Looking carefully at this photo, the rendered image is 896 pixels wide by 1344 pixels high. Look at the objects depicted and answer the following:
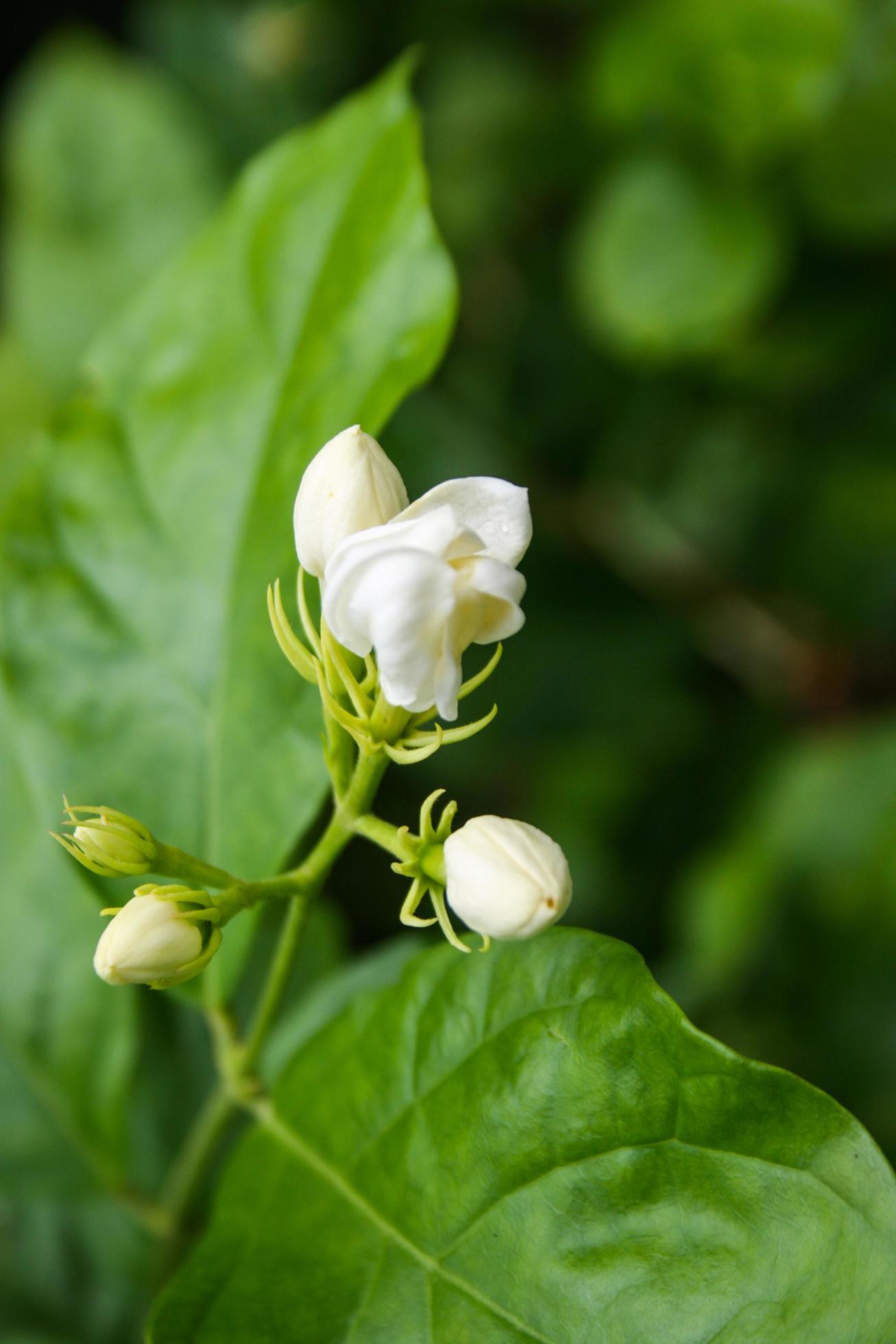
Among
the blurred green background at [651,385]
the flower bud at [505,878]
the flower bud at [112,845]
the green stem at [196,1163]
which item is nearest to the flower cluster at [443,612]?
the flower bud at [505,878]

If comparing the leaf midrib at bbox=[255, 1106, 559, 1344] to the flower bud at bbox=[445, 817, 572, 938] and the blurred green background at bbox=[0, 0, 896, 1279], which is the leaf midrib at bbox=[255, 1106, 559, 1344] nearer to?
the flower bud at bbox=[445, 817, 572, 938]

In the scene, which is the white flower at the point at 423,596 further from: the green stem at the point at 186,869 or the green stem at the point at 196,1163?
the green stem at the point at 196,1163

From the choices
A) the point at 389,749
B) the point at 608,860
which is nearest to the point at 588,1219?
the point at 389,749

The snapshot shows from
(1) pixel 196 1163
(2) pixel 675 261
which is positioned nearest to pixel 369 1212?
(1) pixel 196 1163

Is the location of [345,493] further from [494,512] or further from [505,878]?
[505,878]

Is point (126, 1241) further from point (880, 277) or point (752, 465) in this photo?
point (880, 277)

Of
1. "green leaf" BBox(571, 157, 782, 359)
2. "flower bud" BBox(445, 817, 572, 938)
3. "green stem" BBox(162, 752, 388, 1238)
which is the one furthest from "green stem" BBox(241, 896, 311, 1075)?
"green leaf" BBox(571, 157, 782, 359)
